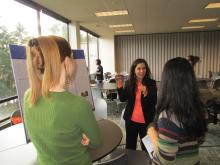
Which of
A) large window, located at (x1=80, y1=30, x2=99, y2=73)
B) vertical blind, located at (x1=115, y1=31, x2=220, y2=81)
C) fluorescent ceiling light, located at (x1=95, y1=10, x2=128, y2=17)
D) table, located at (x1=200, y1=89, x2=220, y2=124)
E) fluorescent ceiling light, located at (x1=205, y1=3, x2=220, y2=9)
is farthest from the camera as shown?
vertical blind, located at (x1=115, y1=31, x2=220, y2=81)

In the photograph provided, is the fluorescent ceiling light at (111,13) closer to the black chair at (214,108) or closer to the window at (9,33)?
the window at (9,33)

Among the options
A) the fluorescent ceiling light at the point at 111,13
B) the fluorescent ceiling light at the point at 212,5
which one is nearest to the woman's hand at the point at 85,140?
the fluorescent ceiling light at the point at 111,13

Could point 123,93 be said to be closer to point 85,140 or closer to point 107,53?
point 85,140

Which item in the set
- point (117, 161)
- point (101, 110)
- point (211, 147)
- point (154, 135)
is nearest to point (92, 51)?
point (211, 147)

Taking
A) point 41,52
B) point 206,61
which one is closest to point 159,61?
point 206,61

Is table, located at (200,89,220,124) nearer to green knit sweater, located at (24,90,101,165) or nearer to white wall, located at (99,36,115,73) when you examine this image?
green knit sweater, located at (24,90,101,165)

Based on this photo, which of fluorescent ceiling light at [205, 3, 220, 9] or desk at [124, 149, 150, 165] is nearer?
desk at [124, 149, 150, 165]

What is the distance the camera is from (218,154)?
130 inches

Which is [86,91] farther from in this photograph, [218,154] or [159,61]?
[159,61]

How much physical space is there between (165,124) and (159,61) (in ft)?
34.9

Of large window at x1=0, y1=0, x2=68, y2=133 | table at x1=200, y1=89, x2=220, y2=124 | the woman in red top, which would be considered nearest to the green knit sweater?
the woman in red top

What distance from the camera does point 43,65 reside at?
0.95 m

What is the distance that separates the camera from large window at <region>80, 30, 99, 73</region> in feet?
30.7

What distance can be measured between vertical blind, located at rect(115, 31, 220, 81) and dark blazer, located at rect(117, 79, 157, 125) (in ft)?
29.1
